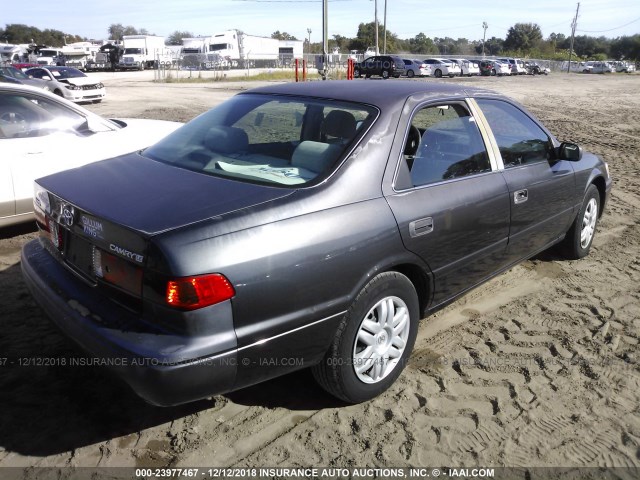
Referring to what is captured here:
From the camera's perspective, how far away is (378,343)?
2.97 m

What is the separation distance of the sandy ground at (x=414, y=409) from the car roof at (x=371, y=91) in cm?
158

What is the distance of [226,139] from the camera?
3.35 meters

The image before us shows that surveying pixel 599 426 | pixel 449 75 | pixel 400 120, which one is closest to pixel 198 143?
pixel 400 120

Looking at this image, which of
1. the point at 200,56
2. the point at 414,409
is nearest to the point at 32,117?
the point at 414,409

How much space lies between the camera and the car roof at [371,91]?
128 inches

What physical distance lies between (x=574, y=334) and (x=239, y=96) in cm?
282

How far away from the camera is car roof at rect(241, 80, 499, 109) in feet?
10.6

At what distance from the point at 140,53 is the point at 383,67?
2520 cm

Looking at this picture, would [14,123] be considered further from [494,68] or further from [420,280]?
[494,68]

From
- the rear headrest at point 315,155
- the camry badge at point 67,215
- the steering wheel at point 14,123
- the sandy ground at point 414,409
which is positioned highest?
the rear headrest at point 315,155

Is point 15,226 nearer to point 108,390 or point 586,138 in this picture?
point 108,390

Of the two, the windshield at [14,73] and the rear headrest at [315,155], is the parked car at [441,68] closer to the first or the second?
the windshield at [14,73]

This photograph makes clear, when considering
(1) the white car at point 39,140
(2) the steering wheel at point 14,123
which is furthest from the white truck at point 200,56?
(2) the steering wheel at point 14,123

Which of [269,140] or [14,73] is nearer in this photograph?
[269,140]
